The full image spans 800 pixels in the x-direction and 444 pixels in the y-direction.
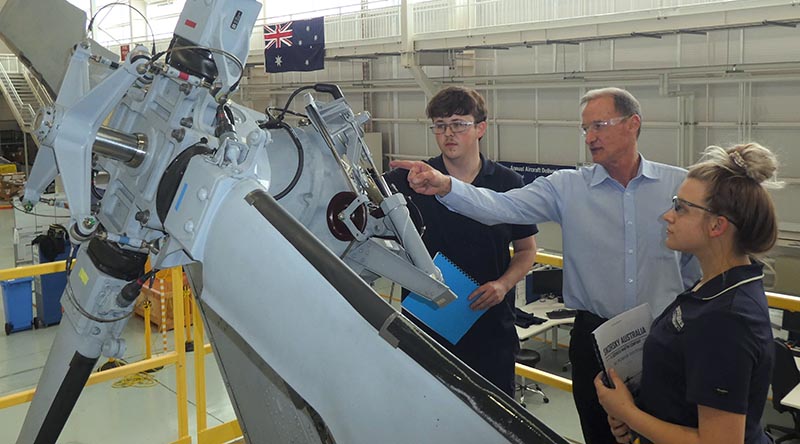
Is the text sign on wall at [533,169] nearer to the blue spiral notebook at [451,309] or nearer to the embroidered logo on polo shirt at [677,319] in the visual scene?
the blue spiral notebook at [451,309]

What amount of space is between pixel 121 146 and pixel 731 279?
4.98ft

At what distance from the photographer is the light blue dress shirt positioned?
2.40m

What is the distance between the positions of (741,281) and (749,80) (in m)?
9.67

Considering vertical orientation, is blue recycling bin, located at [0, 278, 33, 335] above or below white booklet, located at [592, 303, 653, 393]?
below

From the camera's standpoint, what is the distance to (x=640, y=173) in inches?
96.0

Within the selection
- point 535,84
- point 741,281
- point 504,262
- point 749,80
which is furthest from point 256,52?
point 741,281

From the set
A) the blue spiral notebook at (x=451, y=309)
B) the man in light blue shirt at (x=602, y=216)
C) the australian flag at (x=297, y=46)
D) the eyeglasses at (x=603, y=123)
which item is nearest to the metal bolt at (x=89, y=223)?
the man in light blue shirt at (x=602, y=216)

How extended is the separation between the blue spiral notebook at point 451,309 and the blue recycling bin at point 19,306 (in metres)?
7.43

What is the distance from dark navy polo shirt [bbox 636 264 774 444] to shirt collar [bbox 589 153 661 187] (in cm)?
74

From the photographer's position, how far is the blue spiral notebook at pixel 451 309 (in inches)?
103

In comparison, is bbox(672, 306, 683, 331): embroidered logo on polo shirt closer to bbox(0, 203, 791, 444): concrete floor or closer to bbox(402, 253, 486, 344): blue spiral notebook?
bbox(402, 253, 486, 344): blue spiral notebook

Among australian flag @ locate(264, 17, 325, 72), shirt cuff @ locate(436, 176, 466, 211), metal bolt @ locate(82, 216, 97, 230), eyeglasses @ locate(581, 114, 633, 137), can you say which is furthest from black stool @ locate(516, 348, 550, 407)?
australian flag @ locate(264, 17, 325, 72)

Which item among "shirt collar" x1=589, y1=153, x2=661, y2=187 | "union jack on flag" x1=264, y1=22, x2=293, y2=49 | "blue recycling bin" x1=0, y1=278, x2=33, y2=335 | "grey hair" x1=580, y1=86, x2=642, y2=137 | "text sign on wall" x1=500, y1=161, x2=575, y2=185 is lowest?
"blue recycling bin" x1=0, y1=278, x2=33, y2=335

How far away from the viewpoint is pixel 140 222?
1796 millimetres
